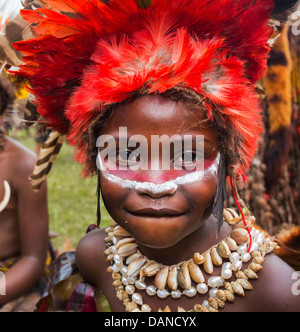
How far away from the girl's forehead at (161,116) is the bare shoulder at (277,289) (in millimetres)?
599

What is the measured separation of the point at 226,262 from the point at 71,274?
906mm

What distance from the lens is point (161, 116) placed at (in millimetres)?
1257

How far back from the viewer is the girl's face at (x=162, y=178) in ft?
4.13

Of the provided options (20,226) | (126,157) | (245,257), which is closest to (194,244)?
(245,257)

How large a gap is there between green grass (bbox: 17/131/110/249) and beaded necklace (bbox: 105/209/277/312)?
171 centimetres

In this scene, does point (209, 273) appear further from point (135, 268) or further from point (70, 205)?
point (70, 205)

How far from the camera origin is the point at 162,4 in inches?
49.9

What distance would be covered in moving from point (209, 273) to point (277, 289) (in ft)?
0.83

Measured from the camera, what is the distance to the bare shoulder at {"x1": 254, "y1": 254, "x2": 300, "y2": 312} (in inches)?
53.4

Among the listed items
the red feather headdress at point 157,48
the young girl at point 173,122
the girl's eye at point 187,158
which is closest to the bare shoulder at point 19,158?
the young girl at point 173,122

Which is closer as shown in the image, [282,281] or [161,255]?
[282,281]

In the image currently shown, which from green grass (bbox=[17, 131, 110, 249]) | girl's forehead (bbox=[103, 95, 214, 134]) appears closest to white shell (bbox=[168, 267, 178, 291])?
girl's forehead (bbox=[103, 95, 214, 134])
